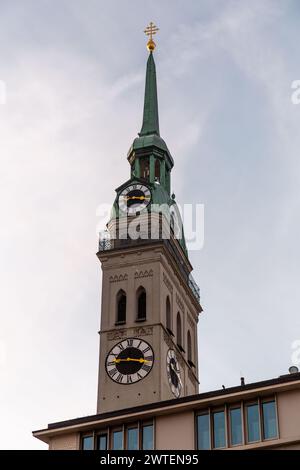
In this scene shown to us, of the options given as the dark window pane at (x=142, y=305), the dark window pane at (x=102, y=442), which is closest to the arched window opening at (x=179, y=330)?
the dark window pane at (x=142, y=305)

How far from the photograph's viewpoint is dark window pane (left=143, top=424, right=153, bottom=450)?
4781 centimetres

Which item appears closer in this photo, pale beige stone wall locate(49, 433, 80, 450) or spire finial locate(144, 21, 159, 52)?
pale beige stone wall locate(49, 433, 80, 450)

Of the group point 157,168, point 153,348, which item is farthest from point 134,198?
point 153,348

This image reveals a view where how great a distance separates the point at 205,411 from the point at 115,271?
34.8 m

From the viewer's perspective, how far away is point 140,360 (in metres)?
75.9

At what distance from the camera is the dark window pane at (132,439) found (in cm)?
4806

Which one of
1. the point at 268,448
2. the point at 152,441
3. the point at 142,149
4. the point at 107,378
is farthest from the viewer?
the point at 142,149

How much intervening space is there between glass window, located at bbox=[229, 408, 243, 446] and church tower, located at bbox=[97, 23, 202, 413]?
27168mm

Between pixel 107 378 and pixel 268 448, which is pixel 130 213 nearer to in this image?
pixel 107 378

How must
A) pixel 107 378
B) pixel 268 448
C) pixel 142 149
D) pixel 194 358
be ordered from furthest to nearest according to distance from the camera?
1. pixel 142 149
2. pixel 194 358
3. pixel 107 378
4. pixel 268 448

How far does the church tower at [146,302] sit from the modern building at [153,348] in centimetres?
7

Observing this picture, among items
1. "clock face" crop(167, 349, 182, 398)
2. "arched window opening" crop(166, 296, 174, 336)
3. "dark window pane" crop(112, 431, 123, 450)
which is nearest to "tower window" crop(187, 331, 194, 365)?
"clock face" crop(167, 349, 182, 398)

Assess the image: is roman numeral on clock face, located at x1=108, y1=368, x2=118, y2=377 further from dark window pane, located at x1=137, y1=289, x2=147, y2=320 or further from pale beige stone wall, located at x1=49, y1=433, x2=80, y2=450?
pale beige stone wall, located at x1=49, y1=433, x2=80, y2=450

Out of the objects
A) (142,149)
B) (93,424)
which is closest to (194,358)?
(142,149)
